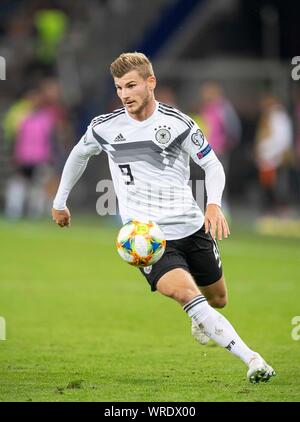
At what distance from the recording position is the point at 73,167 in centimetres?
893

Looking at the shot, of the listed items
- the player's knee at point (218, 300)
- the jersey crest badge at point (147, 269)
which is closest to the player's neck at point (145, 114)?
the jersey crest badge at point (147, 269)

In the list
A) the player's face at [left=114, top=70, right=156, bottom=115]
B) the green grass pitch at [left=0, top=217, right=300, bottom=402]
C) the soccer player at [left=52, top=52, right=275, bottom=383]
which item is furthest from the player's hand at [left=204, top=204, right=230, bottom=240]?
the green grass pitch at [left=0, top=217, right=300, bottom=402]

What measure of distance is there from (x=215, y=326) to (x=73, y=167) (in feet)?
5.89

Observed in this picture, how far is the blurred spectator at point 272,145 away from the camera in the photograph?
2153 centimetres

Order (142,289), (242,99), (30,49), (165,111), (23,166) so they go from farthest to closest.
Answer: (30,49) < (242,99) < (23,166) < (142,289) < (165,111)

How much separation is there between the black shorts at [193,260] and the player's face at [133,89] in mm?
1057

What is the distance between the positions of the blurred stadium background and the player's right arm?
3879 millimetres

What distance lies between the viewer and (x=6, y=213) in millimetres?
24406

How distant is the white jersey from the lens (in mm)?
8523

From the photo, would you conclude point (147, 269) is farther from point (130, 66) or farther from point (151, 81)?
point (130, 66)

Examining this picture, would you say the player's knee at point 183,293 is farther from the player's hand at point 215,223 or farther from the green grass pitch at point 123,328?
the green grass pitch at point 123,328

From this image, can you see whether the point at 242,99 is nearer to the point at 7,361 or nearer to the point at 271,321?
the point at 271,321

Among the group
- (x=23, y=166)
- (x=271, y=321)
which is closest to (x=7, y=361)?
(x=271, y=321)
